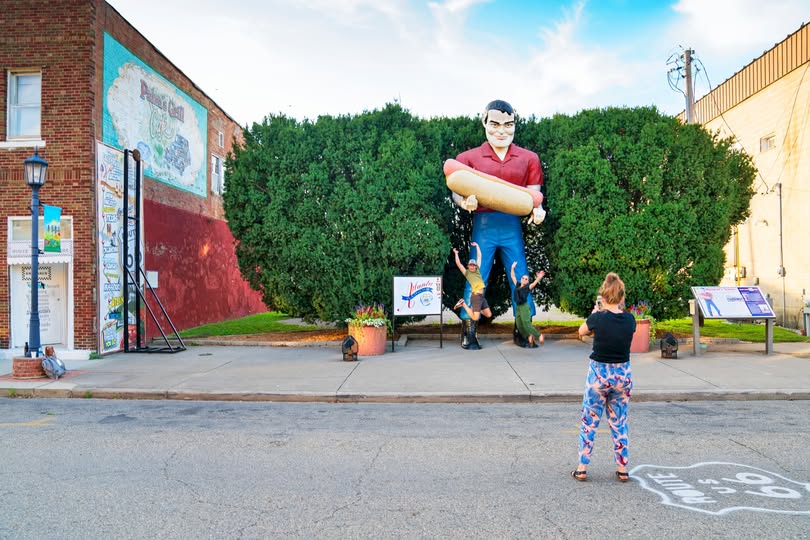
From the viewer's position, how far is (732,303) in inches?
465

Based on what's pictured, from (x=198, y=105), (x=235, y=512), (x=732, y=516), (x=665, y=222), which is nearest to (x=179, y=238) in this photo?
(x=198, y=105)

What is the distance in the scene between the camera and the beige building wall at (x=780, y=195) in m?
17.5

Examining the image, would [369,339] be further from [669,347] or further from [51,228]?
[51,228]

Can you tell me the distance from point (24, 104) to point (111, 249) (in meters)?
3.45

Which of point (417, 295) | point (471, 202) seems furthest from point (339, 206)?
point (471, 202)

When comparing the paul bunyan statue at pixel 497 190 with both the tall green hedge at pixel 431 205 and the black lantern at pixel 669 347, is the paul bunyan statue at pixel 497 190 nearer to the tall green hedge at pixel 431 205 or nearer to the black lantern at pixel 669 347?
the tall green hedge at pixel 431 205

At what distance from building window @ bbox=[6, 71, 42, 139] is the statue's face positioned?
9332 millimetres

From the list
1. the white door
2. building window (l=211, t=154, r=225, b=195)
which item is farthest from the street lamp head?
building window (l=211, t=154, r=225, b=195)

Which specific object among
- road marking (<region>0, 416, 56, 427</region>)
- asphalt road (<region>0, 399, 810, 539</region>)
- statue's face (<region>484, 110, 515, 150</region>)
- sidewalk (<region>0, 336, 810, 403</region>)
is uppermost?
statue's face (<region>484, 110, 515, 150</region>)

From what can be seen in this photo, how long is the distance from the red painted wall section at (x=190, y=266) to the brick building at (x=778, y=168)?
52.8 feet

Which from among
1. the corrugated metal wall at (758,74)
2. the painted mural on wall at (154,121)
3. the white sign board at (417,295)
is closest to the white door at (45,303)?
the painted mural on wall at (154,121)

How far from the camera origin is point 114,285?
1277cm

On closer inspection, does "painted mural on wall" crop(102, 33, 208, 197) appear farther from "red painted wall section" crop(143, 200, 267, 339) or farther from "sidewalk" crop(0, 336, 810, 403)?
"sidewalk" crop(0, 336, 810, 403)

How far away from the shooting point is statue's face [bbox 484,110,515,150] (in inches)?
513
